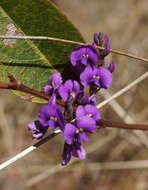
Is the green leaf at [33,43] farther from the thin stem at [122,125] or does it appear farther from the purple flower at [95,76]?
the thin stem at [122,125]

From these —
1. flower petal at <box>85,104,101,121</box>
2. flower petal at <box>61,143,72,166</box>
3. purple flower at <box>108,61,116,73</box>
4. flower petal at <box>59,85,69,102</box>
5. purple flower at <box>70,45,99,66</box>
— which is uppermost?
purple flower at <box>70,45,99,66</box>

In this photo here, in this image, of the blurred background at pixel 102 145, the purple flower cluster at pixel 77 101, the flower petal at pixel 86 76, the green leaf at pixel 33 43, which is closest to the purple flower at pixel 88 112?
the purple flower cluster at pixel 77 101

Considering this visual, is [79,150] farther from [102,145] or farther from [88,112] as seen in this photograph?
[102,145]

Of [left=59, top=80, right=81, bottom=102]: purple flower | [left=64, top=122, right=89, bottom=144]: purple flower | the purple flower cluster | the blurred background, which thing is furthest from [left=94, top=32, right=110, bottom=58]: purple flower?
the blurred background

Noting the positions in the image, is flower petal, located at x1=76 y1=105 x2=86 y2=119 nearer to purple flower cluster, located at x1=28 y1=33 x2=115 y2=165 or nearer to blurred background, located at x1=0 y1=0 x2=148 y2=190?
purple flower cluster, located at x1=28 y1=33 x2=115 y2=165

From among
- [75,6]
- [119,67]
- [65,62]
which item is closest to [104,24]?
[75,6]

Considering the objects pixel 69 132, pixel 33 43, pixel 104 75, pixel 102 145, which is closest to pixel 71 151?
pixel 69 132
